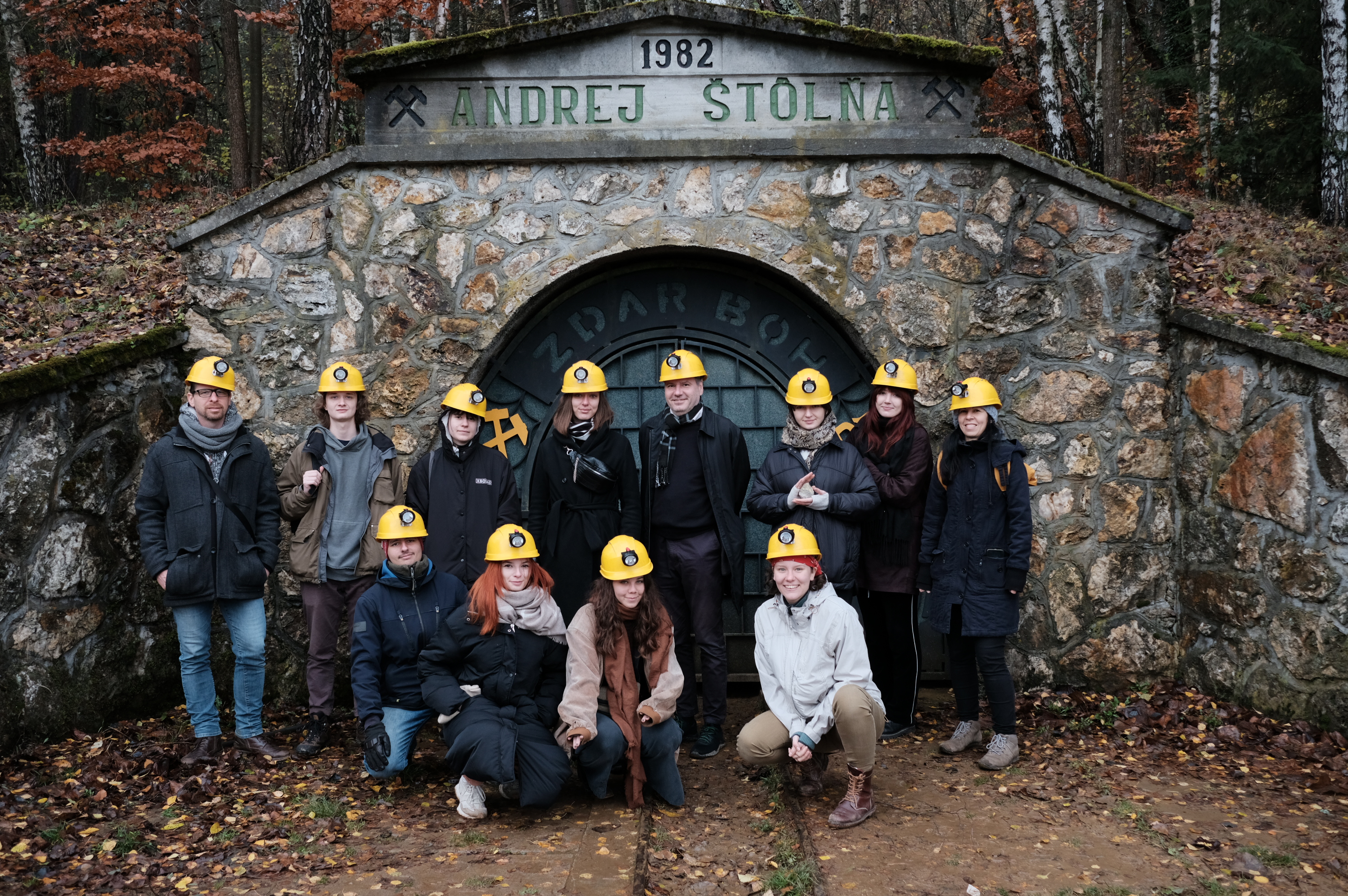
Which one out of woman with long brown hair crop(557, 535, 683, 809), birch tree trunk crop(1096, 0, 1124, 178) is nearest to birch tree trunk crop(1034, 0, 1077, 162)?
birch tree trunk crop(1096, 0, 1124, 178)

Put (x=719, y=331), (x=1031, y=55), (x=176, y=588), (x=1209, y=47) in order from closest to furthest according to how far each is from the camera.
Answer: (x=176, y=588)
(x=719, y=331)
(x=1209, y=47)
(x=1031, y=55)

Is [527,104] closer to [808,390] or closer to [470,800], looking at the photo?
[808,390]

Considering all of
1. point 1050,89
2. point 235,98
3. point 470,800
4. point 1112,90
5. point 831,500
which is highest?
point 235,98

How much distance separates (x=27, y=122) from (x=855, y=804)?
12036mm

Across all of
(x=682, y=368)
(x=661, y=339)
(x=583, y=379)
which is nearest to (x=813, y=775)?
(x=682, y=368)

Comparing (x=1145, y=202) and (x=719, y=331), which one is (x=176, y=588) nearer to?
(x=719, y=331)

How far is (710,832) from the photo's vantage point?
14.3 feet

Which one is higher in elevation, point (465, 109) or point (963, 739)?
point (465, 109)

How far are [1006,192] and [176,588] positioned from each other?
16.8ft

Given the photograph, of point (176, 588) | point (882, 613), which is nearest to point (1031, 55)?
point (882, 613)

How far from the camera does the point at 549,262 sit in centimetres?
616

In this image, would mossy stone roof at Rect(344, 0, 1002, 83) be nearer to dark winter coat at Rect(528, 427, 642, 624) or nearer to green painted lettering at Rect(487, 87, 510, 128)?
green painted lettering at Rect(487, 87, 510, 128)

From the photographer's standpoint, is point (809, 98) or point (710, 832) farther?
point (809, 98)

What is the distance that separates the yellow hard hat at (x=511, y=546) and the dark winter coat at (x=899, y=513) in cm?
185
